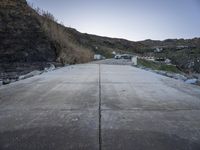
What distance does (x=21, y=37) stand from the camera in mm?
9766

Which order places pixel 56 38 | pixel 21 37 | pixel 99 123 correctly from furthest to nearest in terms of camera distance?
pixel 56 38, pixel 21 37, pixel 99 123

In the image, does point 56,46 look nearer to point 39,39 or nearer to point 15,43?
point 39,39

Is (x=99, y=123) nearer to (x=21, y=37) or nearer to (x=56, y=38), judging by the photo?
(x=21, y=37)

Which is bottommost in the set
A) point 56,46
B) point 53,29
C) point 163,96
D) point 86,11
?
point 163,96

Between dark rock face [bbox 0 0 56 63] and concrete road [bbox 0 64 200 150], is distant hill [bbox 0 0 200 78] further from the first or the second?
concrete road [bbox 0 64 200 150]

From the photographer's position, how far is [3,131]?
1.78 meters

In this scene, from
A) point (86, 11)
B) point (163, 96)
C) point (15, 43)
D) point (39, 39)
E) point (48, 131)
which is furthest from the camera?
point (86, 11)

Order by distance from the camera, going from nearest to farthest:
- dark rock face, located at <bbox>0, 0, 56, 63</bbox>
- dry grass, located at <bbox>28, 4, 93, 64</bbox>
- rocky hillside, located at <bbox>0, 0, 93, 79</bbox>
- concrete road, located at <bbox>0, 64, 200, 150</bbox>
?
concrete road, located at <bbox>0, 64, 200, 150</bbox>
rocky hillside, located at <bbox>0, 0, 93, 79</bbox>
dark rock face, located at <bbox>0, 0, 56, 63</bbox>
dry grass, located at <bbox>28, 4, 93, 64</bbox>

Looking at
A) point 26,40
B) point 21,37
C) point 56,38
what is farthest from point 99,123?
point 56,38

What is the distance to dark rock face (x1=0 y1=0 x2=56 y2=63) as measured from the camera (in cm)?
900

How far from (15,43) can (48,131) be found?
28.0 feet

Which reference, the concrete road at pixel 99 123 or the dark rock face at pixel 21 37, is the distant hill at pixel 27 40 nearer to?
the dark rock face at pixel 21 37

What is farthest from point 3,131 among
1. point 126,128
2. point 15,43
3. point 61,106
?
point 15,43

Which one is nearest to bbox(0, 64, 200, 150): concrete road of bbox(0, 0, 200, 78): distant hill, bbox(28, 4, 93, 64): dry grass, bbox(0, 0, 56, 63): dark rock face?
bbox(0, 0, 200, 78): distant hill
